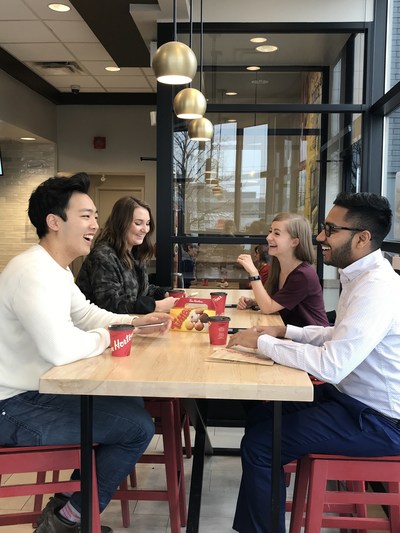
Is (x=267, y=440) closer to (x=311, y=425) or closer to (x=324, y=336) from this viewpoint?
(x=311, y=425)

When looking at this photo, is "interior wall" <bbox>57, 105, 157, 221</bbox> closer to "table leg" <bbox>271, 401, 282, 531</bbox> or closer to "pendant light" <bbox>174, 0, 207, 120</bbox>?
"pendant light" <bbox>174, 0, 207, 120</bbox>

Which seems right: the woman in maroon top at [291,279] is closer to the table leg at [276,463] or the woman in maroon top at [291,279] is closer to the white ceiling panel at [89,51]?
the table leg at [276,463]

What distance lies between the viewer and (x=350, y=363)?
1.61 meters

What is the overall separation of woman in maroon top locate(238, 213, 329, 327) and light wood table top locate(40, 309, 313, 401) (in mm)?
988

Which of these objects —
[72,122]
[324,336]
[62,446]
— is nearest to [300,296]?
[324,336]

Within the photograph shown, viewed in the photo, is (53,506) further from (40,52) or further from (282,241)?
(40,52)

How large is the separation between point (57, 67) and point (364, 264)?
4.94 meters

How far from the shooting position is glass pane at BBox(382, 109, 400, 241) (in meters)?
3.05

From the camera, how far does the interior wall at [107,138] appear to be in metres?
7.59

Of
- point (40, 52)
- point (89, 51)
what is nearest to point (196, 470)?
point (89, 51)

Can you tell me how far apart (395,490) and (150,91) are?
6.25 metres

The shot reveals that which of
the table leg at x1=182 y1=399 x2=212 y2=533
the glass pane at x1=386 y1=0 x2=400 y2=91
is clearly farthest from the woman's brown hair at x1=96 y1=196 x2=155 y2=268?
the glass pane at x1=386 y1=0 x2=400 y2=91

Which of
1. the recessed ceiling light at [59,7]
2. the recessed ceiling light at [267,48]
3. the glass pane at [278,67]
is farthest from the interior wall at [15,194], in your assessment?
the recessed ceiling light at [267,48]

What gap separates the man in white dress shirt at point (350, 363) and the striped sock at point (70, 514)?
0.52m
